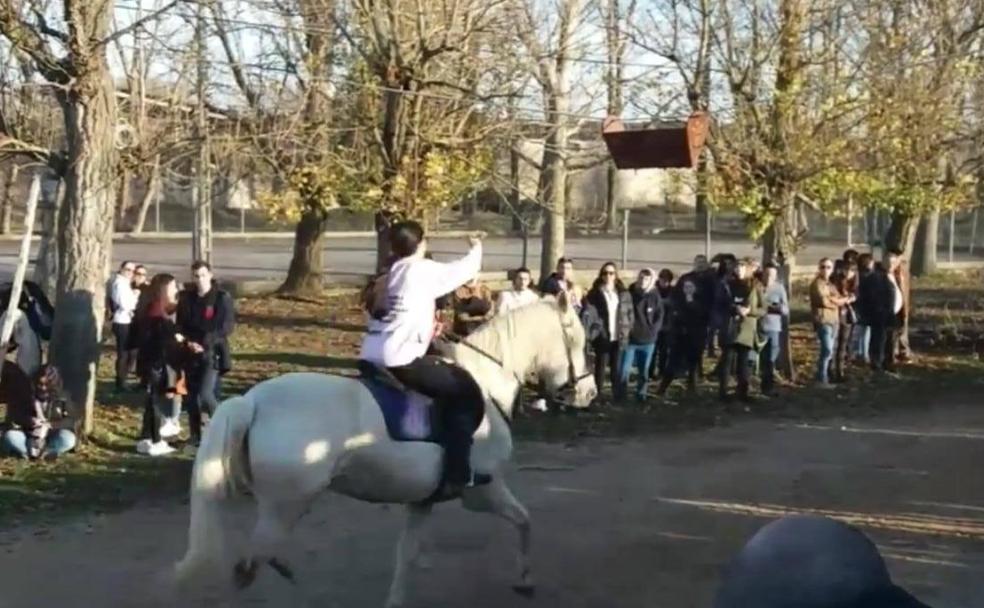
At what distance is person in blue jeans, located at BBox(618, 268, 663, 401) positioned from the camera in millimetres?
18078

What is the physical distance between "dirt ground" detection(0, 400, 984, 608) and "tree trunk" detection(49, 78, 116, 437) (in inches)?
119

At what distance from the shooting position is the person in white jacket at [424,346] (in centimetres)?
870

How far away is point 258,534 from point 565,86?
18118 mm

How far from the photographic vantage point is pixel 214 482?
8023 mm

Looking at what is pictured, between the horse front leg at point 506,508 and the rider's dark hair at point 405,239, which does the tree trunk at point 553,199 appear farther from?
the horse front leg at point 506,508

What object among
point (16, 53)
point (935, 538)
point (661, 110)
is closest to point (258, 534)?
point (935, 538)

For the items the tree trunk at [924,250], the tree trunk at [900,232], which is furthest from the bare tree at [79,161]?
the tree trunk at [924,250]

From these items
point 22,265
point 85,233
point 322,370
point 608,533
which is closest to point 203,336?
point 85,233

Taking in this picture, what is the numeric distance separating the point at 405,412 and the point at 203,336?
6.56 metres

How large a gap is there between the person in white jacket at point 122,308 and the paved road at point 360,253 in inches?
601

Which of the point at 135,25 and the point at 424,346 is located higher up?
the point at 135,25

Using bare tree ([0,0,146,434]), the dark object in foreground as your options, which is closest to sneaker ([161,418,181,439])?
bare tree ([0,0,146,434])

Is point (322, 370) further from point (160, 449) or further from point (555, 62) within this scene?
point (555, 62)

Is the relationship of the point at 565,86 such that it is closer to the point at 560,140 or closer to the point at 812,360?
the point at 560,140
